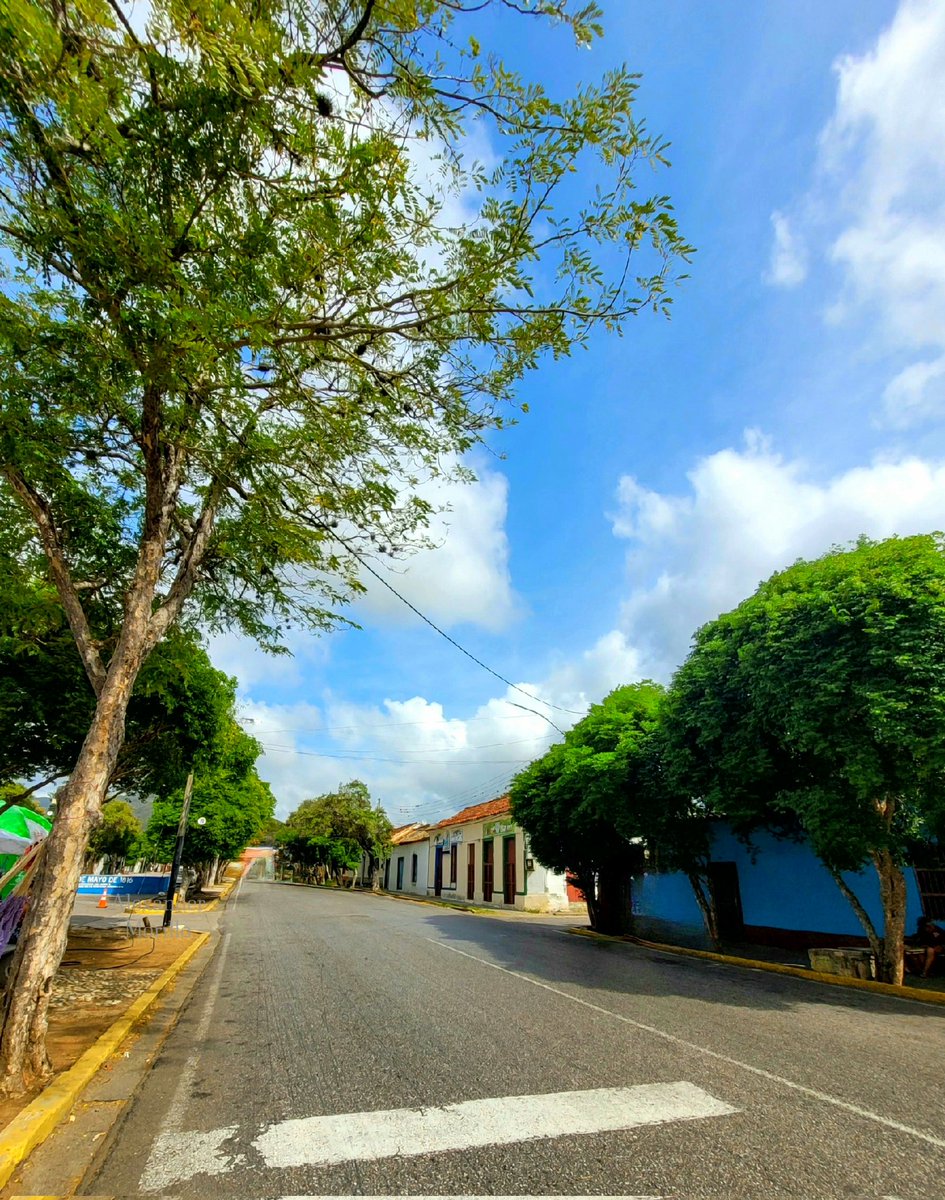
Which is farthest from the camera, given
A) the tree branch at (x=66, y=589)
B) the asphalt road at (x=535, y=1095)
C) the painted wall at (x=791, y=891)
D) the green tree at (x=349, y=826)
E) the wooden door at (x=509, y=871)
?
the green tree at (x=349, y=826)

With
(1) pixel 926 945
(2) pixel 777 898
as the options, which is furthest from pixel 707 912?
(1) pixel 926 945

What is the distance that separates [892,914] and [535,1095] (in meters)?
8.85

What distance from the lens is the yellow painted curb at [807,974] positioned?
9659 millimetres

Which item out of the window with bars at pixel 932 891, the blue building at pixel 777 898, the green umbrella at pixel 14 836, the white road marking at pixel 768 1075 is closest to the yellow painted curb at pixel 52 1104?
the green umbrella at pixel 14 836

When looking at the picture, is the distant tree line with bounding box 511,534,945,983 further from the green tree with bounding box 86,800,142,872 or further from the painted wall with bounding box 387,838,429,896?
the green tree with bounding box 86,800,142,872


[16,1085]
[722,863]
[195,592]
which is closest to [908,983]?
[722,863]

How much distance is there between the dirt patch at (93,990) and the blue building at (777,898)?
11.6 meters

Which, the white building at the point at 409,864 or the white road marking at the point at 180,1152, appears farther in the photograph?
the white building at the point at 409,864

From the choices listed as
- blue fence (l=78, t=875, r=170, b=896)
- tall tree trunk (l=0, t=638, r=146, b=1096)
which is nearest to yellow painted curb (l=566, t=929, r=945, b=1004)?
tall tree trunk (l=0, t=638, r=146, b=1096)

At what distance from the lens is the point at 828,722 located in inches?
361

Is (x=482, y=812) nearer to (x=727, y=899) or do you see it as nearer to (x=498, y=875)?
(x=498, y=875)

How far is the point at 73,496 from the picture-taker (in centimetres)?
801

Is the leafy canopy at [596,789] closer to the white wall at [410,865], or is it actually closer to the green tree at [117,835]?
the white wall at [410,865]

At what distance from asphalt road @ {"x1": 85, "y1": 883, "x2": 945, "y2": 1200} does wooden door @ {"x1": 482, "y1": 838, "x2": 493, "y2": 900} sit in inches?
1039
